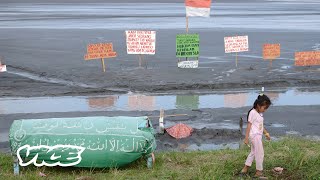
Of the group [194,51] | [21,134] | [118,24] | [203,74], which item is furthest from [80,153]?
[118,24]

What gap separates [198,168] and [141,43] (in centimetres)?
1264

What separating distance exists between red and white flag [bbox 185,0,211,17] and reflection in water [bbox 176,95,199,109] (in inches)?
204

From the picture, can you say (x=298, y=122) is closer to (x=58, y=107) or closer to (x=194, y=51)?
(x=58, y=107)

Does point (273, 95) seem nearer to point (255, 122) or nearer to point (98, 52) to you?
point (98, 52)

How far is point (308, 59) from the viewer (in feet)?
67.6

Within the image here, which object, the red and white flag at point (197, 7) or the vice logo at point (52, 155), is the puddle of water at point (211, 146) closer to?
the vice logo at point (52, 155)

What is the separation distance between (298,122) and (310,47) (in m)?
14.2

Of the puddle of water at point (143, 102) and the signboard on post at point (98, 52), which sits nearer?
the puddle of water at point (143, 102)

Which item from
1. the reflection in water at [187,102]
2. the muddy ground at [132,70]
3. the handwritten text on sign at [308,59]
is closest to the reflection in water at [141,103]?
the reflection in water at [187,102]

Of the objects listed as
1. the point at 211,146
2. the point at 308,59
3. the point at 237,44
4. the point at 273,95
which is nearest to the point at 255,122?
the point at 211,146

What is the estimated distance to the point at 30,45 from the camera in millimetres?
26641

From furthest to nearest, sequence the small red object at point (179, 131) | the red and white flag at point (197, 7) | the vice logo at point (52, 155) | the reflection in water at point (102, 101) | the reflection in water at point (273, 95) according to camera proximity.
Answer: the red and white flag at point (197, 7), the reflection in water at point (273, 95), the reflection in water at point (102, 101), the small red object at point (179, 131), the vice logo at point (52, 155)

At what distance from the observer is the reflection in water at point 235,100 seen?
14742 mm

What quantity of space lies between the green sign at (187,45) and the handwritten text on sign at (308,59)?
3687 mm
